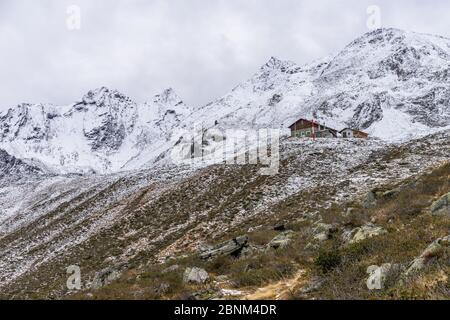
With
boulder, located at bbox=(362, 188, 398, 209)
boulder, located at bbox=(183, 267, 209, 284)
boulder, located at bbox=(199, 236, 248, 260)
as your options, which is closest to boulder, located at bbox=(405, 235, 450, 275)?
boulder, located at bbox=(183, 267, 209, 284)

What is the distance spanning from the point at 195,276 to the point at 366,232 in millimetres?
6540

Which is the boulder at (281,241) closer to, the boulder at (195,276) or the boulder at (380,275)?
the boulder at (195,276)

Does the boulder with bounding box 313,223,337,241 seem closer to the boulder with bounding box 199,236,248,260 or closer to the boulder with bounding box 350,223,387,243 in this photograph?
the boulder with bounding box 350,223,387,243

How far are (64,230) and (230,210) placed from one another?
18.5 meters

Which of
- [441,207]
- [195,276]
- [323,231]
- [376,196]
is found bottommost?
[195,276]

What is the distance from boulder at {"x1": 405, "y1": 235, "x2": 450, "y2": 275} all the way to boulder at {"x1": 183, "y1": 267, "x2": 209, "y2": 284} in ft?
24.0

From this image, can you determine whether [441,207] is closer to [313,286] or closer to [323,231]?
[323,231]

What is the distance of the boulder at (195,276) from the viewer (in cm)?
1649

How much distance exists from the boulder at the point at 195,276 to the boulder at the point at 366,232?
5529 mm

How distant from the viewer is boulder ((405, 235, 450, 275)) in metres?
11.6

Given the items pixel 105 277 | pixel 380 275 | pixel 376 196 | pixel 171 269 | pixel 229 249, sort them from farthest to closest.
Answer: pixel 376 196, pixel 105 277, pixel 229 249, pixel 171 269, pixel 380 275

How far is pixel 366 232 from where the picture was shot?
17.1m

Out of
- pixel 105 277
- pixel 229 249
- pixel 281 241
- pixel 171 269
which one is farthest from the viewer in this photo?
pixel 105 277

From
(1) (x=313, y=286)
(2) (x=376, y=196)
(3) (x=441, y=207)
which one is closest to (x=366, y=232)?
(3) (x=441, y=207)
